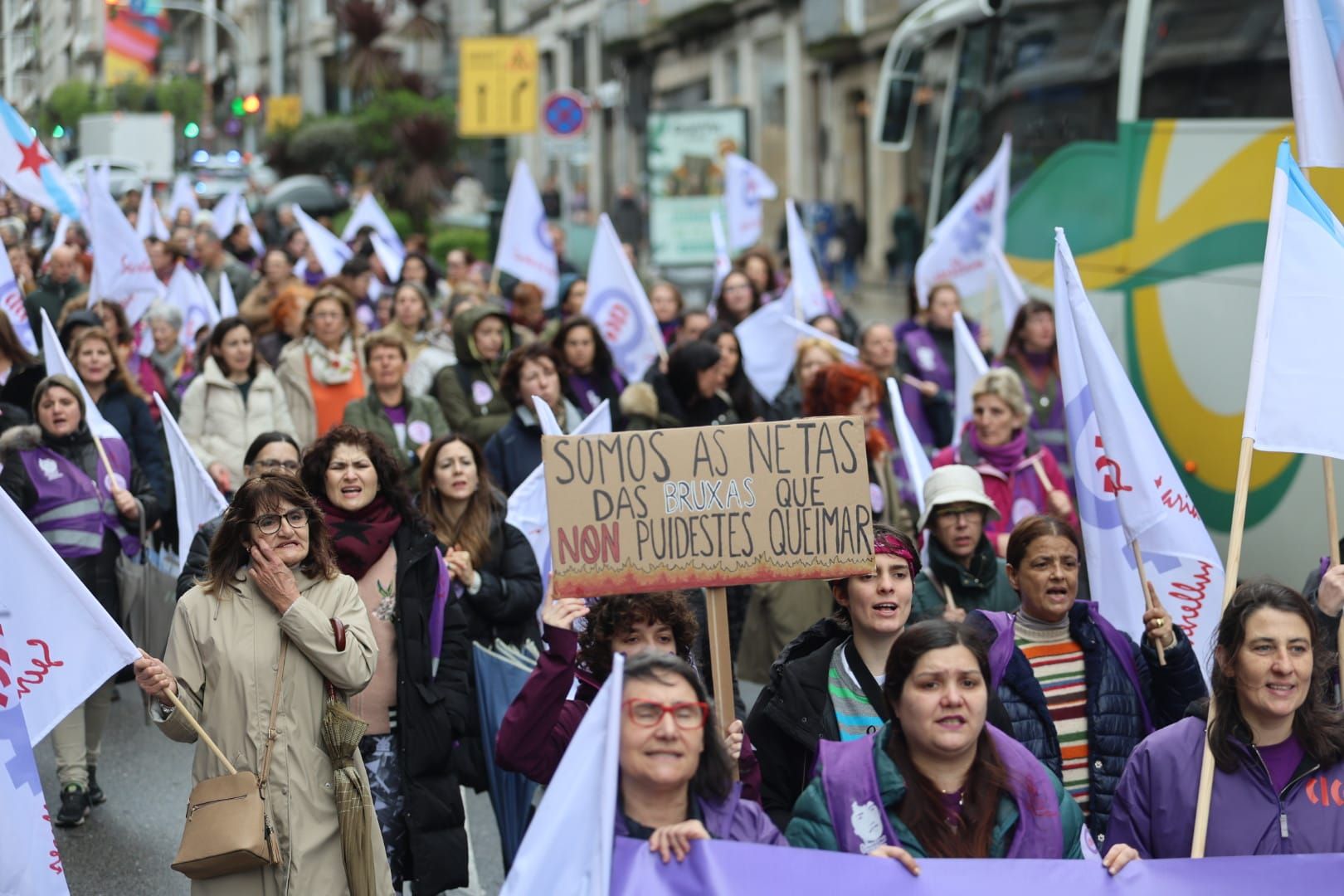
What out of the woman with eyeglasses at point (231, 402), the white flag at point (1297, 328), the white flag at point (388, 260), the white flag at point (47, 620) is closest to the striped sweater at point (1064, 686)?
the white flag at point (1297, 328)

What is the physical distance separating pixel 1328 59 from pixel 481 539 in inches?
112

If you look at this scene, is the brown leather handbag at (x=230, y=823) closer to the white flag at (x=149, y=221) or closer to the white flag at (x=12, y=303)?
the white flag at (x=12, y=303)

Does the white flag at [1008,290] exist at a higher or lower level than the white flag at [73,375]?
higher

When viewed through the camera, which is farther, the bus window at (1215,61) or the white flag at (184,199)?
the white flag at (184,199)

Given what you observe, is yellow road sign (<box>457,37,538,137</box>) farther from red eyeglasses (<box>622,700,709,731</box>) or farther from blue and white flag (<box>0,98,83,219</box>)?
red eyeglasses (<box>622,700,709,731</box>)

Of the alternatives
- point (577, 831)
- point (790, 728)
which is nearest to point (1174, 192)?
point (790, 728)

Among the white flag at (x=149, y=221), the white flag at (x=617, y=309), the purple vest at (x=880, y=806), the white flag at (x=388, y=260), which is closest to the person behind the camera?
the purple vest at (x=880, y=806)

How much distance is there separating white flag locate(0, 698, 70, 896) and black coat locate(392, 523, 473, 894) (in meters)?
1.04

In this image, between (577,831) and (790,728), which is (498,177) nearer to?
(790,728)

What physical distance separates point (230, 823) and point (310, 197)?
31.5 metres

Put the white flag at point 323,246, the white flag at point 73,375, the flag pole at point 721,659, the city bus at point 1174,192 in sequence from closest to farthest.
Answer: the flag pole at point 721,659 → the white flag at point 73,375 → the city bus at point 1174,192 → the white flag at point 323,246

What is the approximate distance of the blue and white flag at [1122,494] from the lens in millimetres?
4973

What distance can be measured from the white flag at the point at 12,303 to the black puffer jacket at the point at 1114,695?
6.34m

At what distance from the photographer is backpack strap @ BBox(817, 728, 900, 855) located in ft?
11.7
